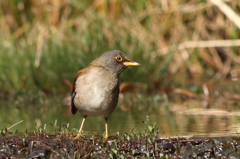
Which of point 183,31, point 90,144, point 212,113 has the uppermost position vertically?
point 183,31

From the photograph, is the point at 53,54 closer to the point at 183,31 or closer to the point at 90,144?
the point at 183,31

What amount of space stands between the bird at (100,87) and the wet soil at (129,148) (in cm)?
51

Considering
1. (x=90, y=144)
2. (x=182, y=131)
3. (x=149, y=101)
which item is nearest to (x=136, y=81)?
(x=149, y=101)

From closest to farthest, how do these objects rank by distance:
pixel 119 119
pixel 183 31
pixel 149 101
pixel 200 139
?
pixel 200 139, pixel 119 119, pixel 149 101, pixel 183 31

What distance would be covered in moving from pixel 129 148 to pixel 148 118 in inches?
84.2

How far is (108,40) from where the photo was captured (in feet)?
32.5

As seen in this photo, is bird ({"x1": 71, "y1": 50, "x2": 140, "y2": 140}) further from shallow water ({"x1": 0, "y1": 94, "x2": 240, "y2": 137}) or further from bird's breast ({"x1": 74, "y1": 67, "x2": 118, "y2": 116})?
shallow water ({"x1": 0, "y1": 94, "x2": 240, "y2": 137})

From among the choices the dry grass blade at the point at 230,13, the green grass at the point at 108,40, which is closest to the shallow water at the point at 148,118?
the green grass at the point at 108,40

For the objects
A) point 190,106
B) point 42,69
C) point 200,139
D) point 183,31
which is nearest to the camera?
point 200,139

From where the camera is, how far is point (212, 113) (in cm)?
707

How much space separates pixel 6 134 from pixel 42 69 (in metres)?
4.65

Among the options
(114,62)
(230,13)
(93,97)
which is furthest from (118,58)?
(230,13)

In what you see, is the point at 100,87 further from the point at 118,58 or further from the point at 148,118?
the point at 148,118

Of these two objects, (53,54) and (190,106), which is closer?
(190,106)
